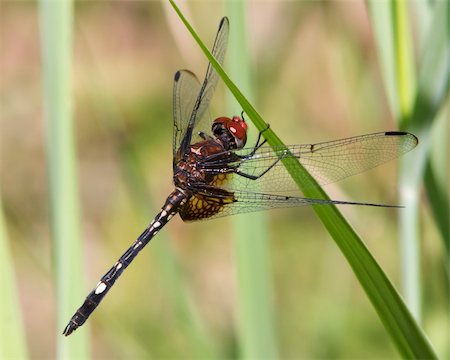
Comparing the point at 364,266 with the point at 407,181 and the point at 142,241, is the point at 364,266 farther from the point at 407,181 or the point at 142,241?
the point at 142,241

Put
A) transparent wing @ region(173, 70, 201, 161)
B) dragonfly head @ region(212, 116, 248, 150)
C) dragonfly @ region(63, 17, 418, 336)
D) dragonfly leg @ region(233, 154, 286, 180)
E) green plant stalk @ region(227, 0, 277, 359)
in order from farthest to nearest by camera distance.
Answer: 1. transparent wing @ region(173, 70, 201, 161)
2. dragonfly head @ region(212, 116, 248, 150)
3. dragonfly leg @ region(233, 154, 286, 180)
4. dragonfly @ region(63, 17, 418, 336)
5. green plant stalk @ region(227, 0, 277, 359)

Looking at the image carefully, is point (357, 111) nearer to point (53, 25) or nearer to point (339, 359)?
point (339, 359)

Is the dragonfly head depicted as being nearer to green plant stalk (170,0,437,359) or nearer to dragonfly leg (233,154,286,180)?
dragonfly leg (233,154,286,180)

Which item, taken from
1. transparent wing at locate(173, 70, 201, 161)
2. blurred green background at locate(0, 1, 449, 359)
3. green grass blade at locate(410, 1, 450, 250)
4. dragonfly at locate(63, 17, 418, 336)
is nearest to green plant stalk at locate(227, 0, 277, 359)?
dragonfly at locate(63, 17, 418, 336)

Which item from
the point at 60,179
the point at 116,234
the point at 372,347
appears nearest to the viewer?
the point at 60,179

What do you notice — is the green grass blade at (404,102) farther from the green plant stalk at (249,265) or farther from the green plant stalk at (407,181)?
the green plant stalk at (249,265)

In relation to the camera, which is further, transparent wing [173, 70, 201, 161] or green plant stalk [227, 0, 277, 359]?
transparent wing [173, 70, 201, 161]

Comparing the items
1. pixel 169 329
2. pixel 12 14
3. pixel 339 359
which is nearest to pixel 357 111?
pixel 339 359
